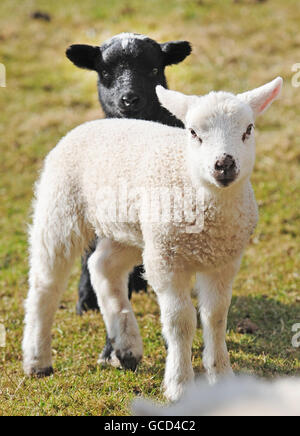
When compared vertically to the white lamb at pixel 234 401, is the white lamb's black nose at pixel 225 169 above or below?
above

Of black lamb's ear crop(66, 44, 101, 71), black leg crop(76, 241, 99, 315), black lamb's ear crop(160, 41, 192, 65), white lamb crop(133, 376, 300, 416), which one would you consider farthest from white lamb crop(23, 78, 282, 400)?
black leg crop(76, 241, 99, 315)

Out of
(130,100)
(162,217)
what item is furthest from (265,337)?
(130,100)

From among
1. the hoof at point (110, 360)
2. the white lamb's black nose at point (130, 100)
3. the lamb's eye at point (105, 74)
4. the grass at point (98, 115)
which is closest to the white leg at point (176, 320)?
the grass at point (98, 115)

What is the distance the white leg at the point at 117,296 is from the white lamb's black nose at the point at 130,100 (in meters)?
1.07

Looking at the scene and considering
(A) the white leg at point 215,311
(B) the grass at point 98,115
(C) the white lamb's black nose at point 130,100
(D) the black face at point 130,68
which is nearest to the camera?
A: (A) the white leg at point 215,311

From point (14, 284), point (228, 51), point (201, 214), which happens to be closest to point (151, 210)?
point (201, 214)

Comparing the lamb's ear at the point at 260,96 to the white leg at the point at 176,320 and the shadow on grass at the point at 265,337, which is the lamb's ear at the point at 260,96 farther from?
the shadow on grass at the point at 265,337

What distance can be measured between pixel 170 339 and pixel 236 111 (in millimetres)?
1421

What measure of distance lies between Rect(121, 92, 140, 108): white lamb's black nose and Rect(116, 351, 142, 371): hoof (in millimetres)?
1877

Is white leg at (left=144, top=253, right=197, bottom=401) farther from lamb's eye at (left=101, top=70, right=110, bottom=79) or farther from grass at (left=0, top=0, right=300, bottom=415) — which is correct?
lamb's eye at (left=101, top=70, right=110, bottom=79)

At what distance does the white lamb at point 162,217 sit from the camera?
371cm

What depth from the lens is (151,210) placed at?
3938mm

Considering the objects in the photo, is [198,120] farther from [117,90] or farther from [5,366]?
[5,366]
